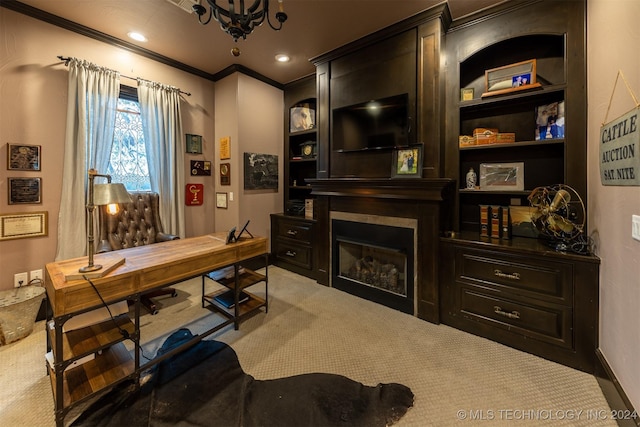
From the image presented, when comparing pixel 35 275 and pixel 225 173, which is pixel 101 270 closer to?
pixel 35 275

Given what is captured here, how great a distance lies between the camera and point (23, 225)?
2418mm

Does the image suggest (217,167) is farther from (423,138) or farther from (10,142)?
(423,138)

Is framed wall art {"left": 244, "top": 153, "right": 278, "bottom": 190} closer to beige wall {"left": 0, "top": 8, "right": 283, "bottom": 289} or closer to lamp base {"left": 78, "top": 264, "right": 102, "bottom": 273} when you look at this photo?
beige wall {"left": 0, "top": 8, "right": 283, "bottom": 289}

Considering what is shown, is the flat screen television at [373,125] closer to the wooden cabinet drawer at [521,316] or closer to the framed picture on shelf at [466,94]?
the framed picture on shelf at [466,94]

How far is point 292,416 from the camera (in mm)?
1444

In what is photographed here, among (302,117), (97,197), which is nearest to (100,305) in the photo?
(97,197)

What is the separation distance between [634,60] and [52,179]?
448 centimetres

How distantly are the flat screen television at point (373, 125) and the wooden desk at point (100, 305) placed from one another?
194 cm

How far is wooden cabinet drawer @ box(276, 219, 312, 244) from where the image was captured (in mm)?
3621

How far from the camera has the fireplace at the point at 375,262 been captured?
2678mm

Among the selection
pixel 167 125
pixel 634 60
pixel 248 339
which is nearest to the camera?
pixel 634 60

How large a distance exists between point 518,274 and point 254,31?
343cm

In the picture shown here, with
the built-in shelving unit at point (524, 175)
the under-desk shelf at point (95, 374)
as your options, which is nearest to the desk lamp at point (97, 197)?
the under-desk shelf at point (95, 374)

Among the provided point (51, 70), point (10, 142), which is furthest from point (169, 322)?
point (51, 70)
